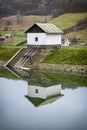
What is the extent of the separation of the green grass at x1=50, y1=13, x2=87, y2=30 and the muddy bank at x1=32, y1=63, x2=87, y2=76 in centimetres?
3032


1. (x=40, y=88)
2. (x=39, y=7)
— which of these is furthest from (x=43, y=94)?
(x=39, y=7)

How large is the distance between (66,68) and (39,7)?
41151mm

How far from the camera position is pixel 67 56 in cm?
4334

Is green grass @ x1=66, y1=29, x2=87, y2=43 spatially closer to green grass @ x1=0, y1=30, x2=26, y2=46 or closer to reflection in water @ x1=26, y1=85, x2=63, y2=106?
green grass @ x1=0, y1=30, x2=26, y2=46

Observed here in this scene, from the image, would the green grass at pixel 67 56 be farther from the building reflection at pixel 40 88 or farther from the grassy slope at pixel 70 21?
the grassy slope at pixel 70 21

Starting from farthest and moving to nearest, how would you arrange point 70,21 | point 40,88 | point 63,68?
point 70,21 → point 63,68 → point 40,88

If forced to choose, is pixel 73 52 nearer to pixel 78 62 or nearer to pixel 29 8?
pixel 78 62

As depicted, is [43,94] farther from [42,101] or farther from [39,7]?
[39,7]

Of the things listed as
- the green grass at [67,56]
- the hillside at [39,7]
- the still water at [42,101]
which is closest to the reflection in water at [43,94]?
the still water at [42,101]

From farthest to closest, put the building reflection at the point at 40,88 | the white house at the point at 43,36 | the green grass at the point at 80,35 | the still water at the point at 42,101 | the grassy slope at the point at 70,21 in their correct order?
the grassy slope at the point at 70,21 < the green grass at the point at 80,35 < the white house at the point at 43,36 < the building reflection at the point at 40,88 < the still water at the point at 42,101

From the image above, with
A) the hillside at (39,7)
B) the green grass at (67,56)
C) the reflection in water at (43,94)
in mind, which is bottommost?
the reflection in water at (43,94)

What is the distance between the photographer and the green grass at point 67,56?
4134cm

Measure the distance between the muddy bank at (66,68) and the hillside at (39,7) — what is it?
112 feet

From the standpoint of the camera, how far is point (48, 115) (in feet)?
68.2
